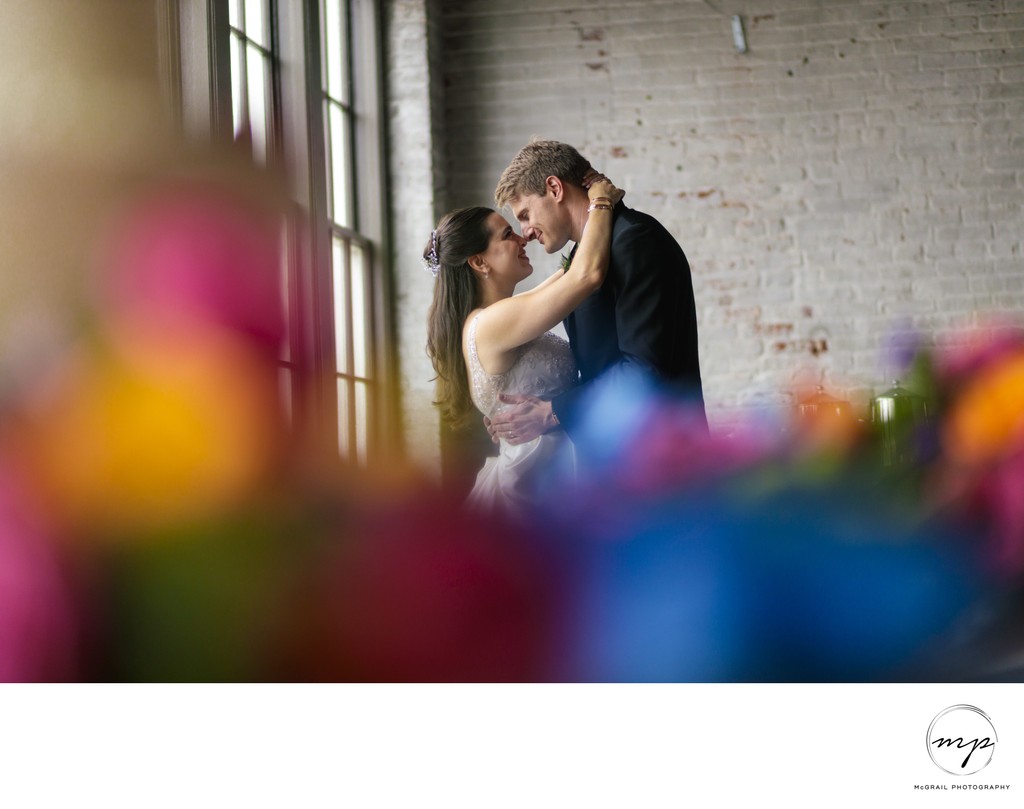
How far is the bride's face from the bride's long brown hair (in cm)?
2

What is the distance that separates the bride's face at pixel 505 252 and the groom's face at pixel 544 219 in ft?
0.08

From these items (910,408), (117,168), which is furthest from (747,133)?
(117,168)

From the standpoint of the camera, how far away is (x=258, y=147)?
1.91 meters

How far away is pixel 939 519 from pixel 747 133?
877mm

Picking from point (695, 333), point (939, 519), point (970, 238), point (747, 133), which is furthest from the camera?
point (747, 133)

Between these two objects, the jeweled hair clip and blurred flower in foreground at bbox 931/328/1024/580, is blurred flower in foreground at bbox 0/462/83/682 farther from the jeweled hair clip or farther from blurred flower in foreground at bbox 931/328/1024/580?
blurred flower in foreground at bbox 931/328/1024/580

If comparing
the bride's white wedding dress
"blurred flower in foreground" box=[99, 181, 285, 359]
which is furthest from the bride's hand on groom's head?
"blurred flower in foreground" box=[99, 181, 285, 359]

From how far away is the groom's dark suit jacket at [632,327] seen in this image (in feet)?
5.67

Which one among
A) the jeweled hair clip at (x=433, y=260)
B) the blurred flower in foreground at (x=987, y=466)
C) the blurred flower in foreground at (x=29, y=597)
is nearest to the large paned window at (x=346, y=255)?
the jeweled hair clip at (x=433, y=260)

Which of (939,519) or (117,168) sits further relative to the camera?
(117,168)

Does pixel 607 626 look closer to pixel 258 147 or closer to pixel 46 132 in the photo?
pixel 258 147

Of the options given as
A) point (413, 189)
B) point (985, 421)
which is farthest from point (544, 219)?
point (985, 421)

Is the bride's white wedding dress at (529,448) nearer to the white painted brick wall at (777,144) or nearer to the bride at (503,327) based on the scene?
the bride at (503,327)

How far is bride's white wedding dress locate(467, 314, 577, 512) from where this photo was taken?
5.77 ft
